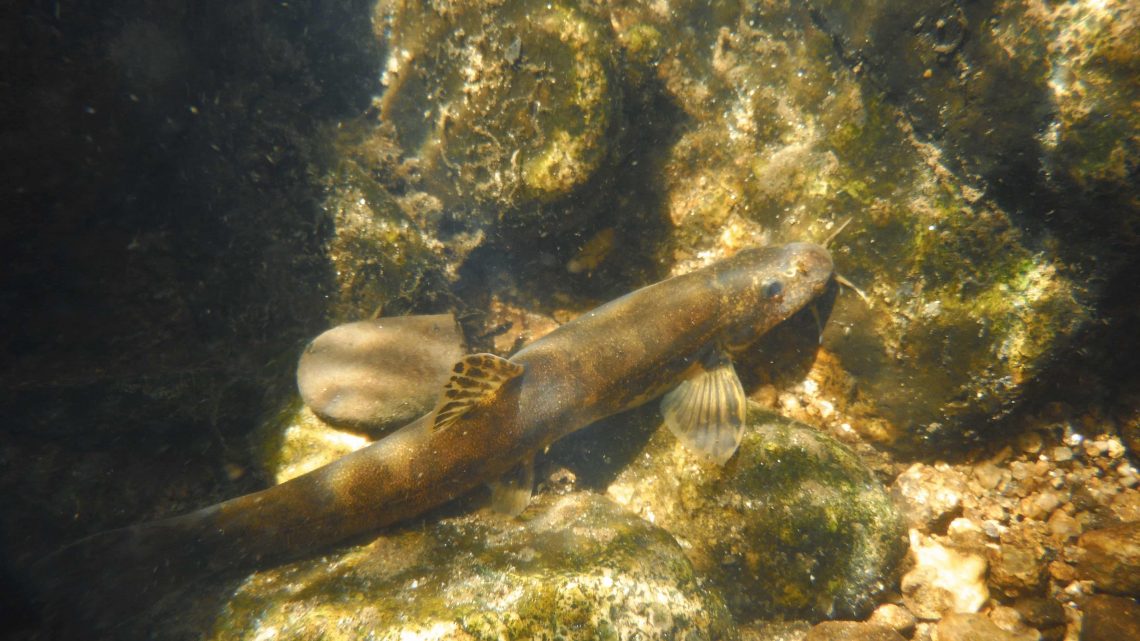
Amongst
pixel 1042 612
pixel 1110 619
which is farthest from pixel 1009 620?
pixel 1110 619

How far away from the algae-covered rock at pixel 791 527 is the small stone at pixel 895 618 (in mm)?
147

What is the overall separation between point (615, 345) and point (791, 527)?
1.90m

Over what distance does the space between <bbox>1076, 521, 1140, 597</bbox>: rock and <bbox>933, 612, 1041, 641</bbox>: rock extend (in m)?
0.58

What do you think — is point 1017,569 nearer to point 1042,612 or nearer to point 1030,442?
point 1042,612

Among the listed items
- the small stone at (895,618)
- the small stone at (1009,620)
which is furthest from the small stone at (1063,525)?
the small stone at (895,618)

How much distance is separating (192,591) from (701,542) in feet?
11.6

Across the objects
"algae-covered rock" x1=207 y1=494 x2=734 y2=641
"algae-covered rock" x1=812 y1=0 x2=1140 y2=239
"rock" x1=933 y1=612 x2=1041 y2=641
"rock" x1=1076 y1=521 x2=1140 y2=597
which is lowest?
"algae-covered rock" x1=207 y1=494 x2=734 y2=641

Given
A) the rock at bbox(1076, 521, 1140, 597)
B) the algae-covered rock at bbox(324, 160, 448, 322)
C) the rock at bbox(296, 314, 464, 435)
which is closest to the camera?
the rock at bbox(1076, 521, 1140, 597)

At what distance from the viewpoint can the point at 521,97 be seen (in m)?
3.97

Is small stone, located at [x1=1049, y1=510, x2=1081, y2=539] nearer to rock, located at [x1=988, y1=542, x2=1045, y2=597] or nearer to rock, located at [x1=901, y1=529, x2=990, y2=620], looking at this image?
rock, located at [x1=988, y1=542, x2=1045, y2=597]

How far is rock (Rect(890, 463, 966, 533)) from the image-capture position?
360cm

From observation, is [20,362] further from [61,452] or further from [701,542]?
[701,542]

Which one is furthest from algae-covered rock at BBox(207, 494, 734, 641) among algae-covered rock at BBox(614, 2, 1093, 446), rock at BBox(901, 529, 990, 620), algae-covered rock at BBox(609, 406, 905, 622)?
algae-covered rock at BBox(614, 2, 1093, 446)

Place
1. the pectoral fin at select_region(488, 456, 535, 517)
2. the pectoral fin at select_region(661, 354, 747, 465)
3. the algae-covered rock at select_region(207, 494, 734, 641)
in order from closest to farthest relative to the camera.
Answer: the algae-covered rock at select_region(207, 494, 734, 641), the pectoral fin at select_region(488, 456, 535, 517), the pectoral fin at select_region(661, 354, 747, 465)
